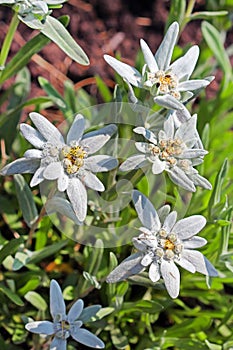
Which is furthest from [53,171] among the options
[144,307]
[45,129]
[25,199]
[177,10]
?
[177,10]

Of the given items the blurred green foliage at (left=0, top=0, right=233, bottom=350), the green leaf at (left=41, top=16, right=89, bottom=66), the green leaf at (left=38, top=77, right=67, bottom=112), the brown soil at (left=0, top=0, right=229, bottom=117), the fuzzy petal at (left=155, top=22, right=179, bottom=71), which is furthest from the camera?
the brown soil at (left=0, top=0, right=229, bottom=117)

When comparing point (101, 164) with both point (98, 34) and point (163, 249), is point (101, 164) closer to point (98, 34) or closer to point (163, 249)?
point (163, 249)

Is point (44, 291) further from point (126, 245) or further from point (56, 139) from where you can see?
point (56, 139)

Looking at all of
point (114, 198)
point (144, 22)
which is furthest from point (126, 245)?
point (144, 22)

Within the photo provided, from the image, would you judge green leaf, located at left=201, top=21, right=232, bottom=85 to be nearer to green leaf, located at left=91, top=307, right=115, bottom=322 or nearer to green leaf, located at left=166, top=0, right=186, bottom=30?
green leaf, located at left=166, top=0, right=186, bottom=30

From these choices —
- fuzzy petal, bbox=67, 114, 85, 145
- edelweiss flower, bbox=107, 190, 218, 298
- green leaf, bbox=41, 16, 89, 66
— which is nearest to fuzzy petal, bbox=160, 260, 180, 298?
edelweiss flower, bbox=107, 190, 218, 298

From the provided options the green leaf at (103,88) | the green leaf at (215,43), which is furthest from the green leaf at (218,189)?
the green leaf at (103,88)
